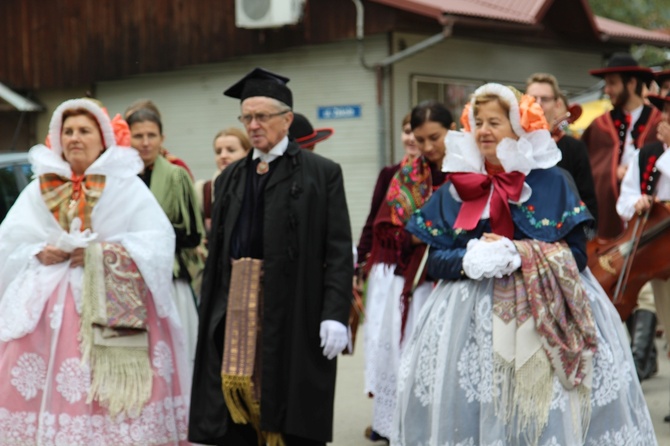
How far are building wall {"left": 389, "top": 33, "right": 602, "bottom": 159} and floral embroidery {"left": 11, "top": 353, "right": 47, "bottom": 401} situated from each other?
989 centimetres

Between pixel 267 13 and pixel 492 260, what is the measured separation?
1095cm

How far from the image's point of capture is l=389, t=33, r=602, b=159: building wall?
50.6 ft

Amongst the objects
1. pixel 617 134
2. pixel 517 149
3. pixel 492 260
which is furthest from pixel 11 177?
pixel 617 134

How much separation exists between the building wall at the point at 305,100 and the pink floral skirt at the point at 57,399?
383 inches

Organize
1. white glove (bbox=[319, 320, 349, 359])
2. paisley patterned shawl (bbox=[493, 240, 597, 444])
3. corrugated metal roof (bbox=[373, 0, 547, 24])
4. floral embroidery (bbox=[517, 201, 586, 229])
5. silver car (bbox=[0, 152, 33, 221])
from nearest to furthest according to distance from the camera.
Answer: paisley patterned shawl (bbox=[493, 240, 597, 444]) < floral embroidery (bbox=[517, 201, 586, 229]) < white glove (bbox=[319, 320, 349, 359]) < silver car (bbox=[0, 152, 33, 221]) < corrugated metal roof (bbox=[373, 0, 547, 24])

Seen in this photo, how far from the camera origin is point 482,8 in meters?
15.5

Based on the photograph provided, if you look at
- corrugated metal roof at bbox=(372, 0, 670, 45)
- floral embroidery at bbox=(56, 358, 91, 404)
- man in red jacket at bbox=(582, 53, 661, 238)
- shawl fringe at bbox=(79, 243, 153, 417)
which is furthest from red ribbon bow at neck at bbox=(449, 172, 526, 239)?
corrugated metal roof at bbox=(372, 0, 670, 45)

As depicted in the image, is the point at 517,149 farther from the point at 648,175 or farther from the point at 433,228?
the point at 648,175

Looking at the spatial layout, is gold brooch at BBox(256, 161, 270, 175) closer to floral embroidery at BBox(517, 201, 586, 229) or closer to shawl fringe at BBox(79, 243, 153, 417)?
shawl fringe at BBox(79, 243, 153, 417)

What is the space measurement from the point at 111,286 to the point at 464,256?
1.80m

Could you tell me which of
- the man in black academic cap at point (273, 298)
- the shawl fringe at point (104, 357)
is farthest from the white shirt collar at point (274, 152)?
the shawl fringe at point (104, 357)

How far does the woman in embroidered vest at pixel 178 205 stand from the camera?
698cm

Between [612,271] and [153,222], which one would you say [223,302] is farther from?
[612,271]

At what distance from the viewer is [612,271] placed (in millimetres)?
6969
